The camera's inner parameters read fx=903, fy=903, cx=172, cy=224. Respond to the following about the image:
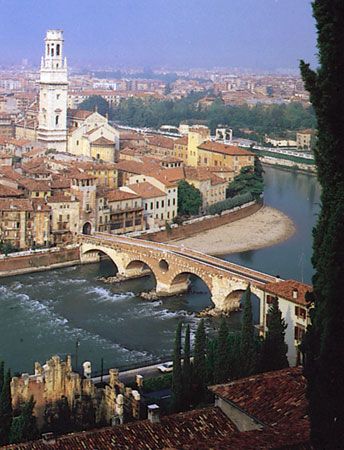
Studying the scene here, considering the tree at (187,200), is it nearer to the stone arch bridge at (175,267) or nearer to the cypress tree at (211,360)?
the stone arch bridge at (175,267)

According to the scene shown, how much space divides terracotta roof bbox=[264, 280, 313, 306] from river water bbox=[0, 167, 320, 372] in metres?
1.84

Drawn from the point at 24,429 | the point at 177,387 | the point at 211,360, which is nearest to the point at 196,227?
the point at 211,360

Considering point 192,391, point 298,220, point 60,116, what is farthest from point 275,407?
point 60,116

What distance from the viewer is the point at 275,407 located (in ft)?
22.8

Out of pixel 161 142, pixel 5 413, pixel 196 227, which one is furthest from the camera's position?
pixel 161 142

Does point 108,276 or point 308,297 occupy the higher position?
point 308,297

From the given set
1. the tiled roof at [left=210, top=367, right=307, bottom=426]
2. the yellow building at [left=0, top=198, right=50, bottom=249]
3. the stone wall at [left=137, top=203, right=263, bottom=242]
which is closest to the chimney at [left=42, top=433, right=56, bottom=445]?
the tiled roof at [left=210, top=367, right=307, bottom=426]

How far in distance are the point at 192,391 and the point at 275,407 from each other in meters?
3.41

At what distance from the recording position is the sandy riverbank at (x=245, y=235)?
2272 centimetres

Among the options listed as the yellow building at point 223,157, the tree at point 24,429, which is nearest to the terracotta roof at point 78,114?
the yellow building at point 223,157

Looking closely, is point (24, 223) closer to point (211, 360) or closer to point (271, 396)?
point (211, 360)

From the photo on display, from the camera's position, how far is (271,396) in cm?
711

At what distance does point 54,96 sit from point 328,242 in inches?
1109

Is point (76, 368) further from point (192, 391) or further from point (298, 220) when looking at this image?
point (298, 220)
